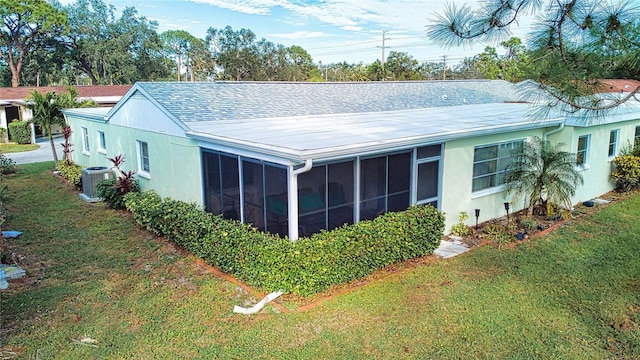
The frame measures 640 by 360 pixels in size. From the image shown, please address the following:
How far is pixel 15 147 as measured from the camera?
25812 millimetres

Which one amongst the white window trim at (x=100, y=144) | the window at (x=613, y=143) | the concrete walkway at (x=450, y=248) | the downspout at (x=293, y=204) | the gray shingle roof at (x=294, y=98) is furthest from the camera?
the white window trim at (x=100, y=144)

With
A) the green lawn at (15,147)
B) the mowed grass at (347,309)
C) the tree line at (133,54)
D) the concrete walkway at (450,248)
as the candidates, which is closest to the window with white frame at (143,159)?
the mowed grass at (347,309)

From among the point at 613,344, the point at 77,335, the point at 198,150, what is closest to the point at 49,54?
the point at 198,150

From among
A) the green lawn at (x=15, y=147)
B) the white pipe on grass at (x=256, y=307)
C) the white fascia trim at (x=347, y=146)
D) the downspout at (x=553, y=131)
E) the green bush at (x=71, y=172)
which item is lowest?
the white pipe on grass at (x=256, y=307)

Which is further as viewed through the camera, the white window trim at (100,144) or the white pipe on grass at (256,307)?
the white window trim at (100,144)

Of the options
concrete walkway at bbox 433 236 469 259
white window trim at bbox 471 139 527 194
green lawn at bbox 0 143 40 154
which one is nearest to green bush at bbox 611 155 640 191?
white window trim at bbox 471 139 527 194

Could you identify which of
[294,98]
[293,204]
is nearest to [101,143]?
[294,98]

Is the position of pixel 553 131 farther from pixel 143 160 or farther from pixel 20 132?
pixel 20 132

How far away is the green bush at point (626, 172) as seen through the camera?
546 inches

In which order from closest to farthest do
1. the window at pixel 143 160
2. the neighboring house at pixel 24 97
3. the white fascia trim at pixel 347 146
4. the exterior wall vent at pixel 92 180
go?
1. the white fascia trim at pixel 347 146
2. the window at pixel 143 160
3. the exterior wall vent at pixel 92 180
4. the neighboring house at pixel 24 97

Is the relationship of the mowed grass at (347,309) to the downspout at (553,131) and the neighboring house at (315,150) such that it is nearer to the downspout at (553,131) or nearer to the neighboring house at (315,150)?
the neighboring house at (315,150)

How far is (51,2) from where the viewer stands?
46.5 metres

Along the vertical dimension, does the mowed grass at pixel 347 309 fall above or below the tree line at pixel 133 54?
below

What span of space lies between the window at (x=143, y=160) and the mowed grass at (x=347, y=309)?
3.20 meters
